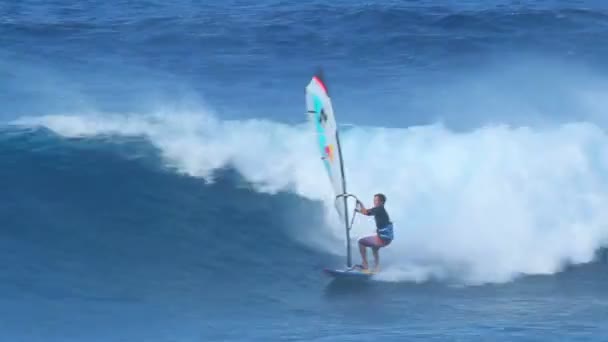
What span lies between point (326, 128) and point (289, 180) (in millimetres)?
4989

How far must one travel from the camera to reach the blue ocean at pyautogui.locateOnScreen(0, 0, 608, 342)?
17.5 m

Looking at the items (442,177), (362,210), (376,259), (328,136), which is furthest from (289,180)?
(328,136)

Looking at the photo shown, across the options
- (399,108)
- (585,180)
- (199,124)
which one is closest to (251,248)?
(199,124)

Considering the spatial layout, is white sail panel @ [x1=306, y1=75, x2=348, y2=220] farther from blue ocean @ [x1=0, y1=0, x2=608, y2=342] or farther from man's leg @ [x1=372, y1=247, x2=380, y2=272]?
blue ocean @ [x1=0, y1=0, x2=608, y2=342]

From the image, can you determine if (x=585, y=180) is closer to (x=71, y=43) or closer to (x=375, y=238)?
(x=375, y=238)

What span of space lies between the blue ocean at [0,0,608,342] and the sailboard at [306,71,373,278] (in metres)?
1.19

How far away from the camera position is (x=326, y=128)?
674 inches

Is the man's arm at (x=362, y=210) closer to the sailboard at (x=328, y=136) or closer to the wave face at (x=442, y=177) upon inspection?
the sailboard at (x=328, y=136)

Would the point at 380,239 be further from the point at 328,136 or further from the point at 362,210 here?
the point at 328,136

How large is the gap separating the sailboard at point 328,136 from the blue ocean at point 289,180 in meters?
1.19

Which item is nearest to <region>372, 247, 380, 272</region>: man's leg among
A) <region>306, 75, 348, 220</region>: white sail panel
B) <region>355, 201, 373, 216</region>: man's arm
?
<region>355, 201, 373, 216</region>: man's arm

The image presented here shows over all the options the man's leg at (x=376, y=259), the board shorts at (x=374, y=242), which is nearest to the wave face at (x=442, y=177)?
the man's leg at (x=376, y=259)

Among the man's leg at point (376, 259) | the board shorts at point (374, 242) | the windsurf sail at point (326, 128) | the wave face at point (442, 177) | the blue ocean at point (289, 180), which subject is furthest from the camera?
the wave face at point (442, 177)

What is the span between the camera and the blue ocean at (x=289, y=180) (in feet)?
57.4
